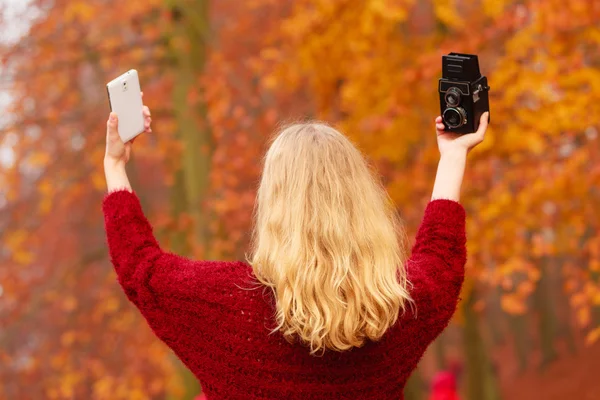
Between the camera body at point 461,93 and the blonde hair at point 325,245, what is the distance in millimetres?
468

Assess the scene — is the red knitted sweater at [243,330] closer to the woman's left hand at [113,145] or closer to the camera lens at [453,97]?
the woman's left hand at [113,145]

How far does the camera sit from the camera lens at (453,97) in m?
2.61

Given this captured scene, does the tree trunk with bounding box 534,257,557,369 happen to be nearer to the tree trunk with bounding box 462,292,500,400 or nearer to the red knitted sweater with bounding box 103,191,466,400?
the tree trunk with bounding box 462,292,500,400

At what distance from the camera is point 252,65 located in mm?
8938

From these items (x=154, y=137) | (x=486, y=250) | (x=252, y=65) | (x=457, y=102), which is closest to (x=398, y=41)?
(x=252, y=65)

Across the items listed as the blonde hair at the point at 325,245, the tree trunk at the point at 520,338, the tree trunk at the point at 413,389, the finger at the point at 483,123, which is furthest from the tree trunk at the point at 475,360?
the blonde hair at the point at 325,245

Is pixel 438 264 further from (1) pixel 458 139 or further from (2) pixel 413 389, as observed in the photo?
(2) pixel 413 389

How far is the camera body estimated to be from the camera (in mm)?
2604

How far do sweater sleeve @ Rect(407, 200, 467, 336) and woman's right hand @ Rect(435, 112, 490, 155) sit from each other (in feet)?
0.77

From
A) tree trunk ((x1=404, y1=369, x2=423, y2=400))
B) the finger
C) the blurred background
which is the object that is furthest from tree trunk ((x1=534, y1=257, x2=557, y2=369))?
the finger

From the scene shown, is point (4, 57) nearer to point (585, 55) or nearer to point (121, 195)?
point (585, 55)

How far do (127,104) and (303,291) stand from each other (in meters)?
0.82

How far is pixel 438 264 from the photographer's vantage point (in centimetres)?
231

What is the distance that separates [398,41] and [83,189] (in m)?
4.06
